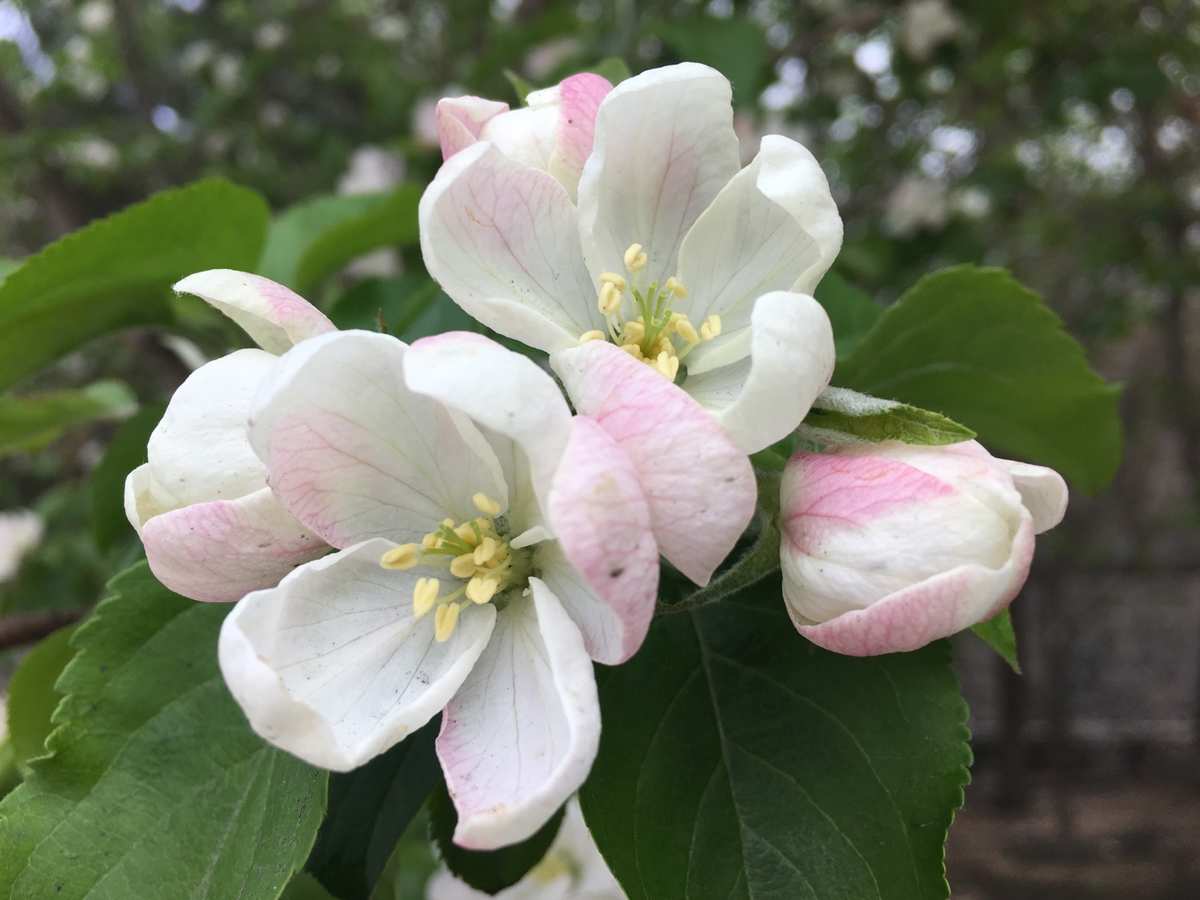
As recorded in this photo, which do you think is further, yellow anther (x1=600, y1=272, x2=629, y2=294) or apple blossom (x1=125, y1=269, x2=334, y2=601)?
yellow anther (x1=600, y1=272, x2=629, y2=294)

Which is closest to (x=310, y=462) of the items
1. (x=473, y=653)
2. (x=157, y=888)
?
(x=473, y=653)

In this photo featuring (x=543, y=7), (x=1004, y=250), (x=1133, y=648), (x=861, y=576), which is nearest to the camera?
(x=861, y=576)

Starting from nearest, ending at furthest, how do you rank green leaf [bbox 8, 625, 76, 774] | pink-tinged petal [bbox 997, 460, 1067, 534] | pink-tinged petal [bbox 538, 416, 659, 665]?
pink-tinged petal [bbox 538, 416, 659, 665] < pink-tinged petal [bbox 997, 460, 1067, 534] < green leaf [bbox 8, 625, 76, 774]

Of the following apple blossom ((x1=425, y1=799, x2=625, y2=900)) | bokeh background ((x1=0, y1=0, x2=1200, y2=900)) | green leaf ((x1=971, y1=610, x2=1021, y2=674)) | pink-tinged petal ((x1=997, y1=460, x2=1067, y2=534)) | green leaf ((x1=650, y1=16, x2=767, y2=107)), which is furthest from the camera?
bokeh background ((x1=0, y1=0, x2=1200, y2=900))

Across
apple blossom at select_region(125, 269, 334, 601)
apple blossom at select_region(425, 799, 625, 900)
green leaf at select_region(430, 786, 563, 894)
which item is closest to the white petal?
apple blossom at select_region(125, 269, 334, 601)

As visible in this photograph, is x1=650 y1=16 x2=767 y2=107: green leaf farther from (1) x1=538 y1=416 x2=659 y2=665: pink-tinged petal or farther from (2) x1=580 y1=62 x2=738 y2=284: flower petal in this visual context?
(1) x1=538 y1=416 x2=659 y2=665: pink-tinged petal

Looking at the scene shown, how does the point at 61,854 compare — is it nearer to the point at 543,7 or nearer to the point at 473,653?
the point at 473,653

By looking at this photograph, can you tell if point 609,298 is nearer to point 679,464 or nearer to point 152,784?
point 679,464
